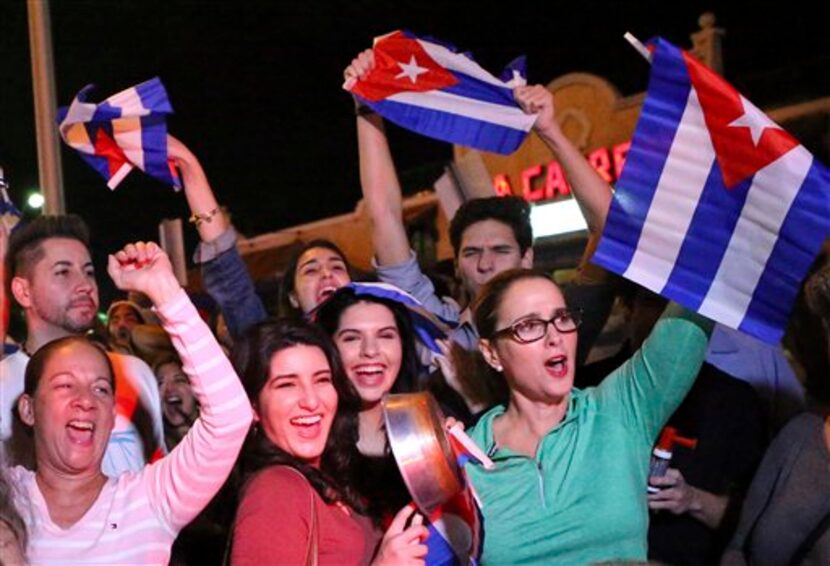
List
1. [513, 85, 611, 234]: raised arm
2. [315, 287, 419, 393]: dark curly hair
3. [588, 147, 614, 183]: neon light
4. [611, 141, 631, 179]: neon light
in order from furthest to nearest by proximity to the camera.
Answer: [588, 147, 614, 183]: neon light, [611, 141, 631, 179]: neon light, [315, 287, 419, 393]: dark curly hair, [513, 85, 611, 234]: raised arm

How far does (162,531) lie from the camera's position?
10.4ft

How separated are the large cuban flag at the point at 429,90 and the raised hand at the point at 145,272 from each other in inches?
57.9

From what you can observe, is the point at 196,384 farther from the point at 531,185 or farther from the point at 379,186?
the point at 531,185

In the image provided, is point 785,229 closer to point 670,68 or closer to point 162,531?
point 670,68

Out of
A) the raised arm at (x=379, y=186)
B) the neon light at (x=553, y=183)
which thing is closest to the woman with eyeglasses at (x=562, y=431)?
the raised arm at (x=379, y=186)

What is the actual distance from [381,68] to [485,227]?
0.76 metres

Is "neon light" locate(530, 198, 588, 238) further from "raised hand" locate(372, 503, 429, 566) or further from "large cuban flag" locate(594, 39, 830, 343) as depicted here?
"raised hand" locate(372, 503, 429, 566)

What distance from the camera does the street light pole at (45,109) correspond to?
27.4ft

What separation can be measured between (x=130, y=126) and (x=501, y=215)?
1.57m

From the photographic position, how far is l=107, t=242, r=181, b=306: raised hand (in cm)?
305

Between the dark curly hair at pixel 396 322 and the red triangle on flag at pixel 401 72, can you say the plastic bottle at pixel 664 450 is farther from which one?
the red triangle on flag at pixel 401 72

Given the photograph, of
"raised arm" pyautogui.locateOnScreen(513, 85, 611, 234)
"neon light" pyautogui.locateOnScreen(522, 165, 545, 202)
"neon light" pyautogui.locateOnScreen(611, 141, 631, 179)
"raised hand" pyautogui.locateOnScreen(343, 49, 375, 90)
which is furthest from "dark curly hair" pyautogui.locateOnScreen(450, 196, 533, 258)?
"neon light" pyautogui.locateOnScreen(522, 165, 545, 202)

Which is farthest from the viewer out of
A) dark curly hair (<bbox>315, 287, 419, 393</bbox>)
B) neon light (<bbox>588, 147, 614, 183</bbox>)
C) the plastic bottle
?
neon light (<bbox>588, 147, 614, 183</bbox>)

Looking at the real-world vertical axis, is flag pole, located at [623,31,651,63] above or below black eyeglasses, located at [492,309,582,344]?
above
